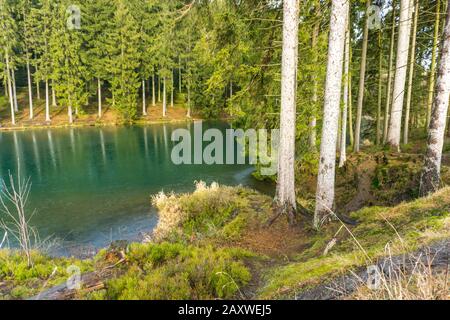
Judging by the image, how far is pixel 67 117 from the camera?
35.3m

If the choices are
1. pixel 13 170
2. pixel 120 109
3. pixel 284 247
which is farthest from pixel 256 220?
pixel 120 109

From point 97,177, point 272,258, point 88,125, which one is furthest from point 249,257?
point 88,125

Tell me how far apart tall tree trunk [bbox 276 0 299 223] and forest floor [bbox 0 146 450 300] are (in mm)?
592

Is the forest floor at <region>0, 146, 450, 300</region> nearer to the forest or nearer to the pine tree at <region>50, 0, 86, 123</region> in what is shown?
the forest

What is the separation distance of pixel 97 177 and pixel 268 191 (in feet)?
30.4

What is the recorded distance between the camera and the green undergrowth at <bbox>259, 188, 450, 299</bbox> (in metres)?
3.61

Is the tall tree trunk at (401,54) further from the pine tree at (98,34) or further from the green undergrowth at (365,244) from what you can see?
the pine tree at (98,34)

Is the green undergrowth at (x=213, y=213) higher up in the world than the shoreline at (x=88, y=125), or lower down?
lower down

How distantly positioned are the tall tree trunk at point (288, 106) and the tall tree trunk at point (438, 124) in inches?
111

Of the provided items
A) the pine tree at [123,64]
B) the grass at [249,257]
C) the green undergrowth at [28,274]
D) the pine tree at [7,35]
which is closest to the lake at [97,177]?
the green undergrowth at [28,274]

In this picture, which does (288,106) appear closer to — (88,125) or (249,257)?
(249,257)

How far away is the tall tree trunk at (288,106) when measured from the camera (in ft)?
22.0

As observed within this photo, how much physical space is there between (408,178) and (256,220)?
16.5 ft
